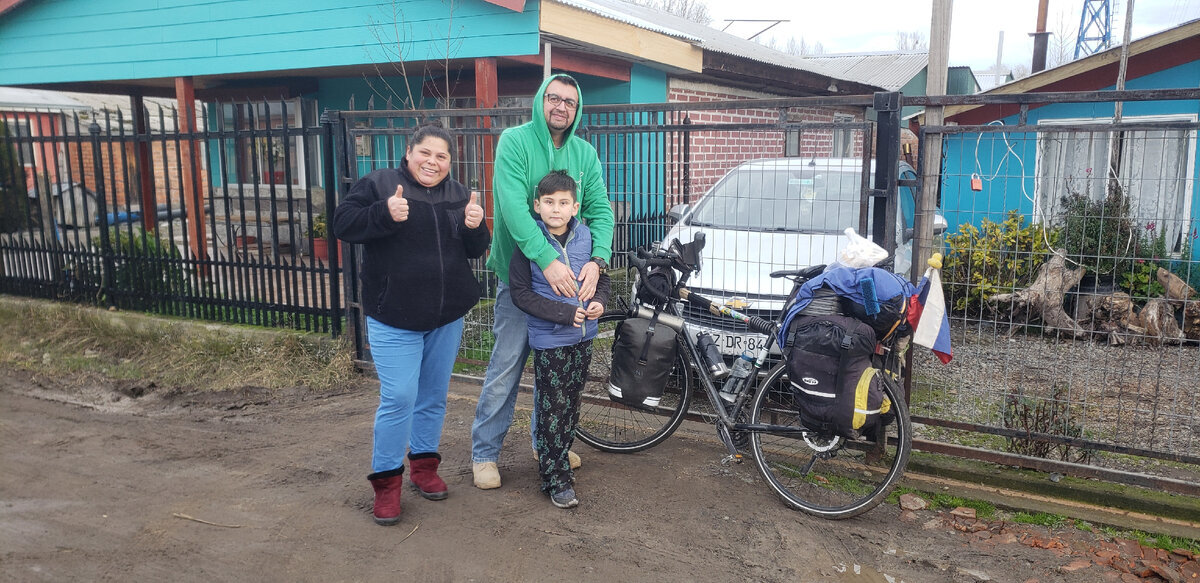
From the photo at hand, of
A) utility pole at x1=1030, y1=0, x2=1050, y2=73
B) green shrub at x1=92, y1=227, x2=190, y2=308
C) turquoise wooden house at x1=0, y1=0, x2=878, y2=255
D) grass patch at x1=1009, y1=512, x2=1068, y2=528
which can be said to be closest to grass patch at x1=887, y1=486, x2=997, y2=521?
grass patch at x1=1009, y1=512, x2=1068, y2=528

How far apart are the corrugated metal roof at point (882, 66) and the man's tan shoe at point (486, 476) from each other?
18320mm

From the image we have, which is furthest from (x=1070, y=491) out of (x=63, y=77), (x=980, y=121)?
(x=63, y=77)

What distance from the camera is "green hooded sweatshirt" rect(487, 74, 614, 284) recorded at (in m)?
3.63

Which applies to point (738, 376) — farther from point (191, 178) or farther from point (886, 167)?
point (191, 178)

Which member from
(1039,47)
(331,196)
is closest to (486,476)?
(331,196)

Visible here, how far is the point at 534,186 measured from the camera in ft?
12.4

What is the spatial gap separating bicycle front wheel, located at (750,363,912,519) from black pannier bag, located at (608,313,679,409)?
0.49 metres

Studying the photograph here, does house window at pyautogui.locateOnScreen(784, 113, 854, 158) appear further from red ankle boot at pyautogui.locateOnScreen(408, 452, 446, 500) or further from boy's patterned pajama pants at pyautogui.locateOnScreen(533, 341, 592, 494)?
red ankle boot at pyautogui.locateOnScreen(408, 452, 446, 500)

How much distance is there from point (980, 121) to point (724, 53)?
3788 mm

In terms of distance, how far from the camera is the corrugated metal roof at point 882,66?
22141 millimetres

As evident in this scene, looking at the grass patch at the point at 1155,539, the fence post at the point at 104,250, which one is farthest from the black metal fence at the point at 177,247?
the grass patch at the point at 1155,539

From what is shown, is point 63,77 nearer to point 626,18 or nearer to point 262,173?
point 262,173

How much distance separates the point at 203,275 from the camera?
7.01 m

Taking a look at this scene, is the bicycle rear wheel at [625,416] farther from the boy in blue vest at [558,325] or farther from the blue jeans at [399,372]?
the blue jeans at [399,372]
